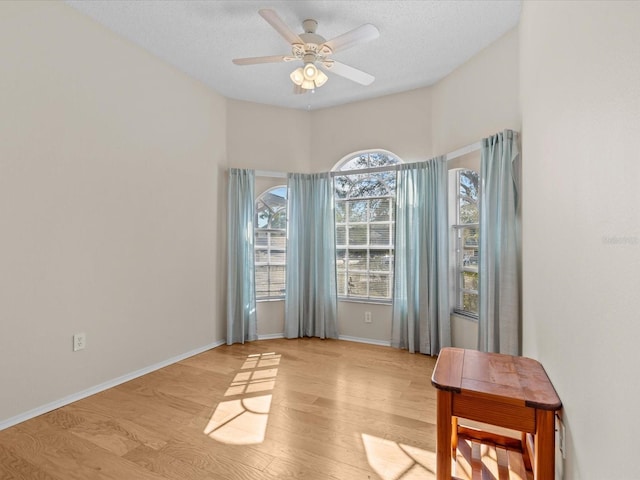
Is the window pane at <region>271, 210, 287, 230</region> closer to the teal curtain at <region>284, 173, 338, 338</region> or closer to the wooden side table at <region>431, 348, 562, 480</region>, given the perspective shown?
the teal curtain at <region>284, 173, 338, 338</region>

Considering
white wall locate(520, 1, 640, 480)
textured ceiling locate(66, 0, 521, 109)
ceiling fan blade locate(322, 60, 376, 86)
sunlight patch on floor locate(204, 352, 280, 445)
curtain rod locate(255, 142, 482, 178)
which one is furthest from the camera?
curtain rod locate(255, 142, 482, 178)

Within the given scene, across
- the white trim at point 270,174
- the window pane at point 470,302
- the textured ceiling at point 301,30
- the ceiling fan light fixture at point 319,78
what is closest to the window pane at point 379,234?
the window pane at point 470,302

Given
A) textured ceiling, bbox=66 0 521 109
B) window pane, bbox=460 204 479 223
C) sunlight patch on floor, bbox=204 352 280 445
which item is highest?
textured ceiling, bbox=66 0 521 109

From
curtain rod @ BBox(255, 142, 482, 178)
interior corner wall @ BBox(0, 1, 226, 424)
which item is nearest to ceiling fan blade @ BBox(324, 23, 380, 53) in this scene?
curtain rod @ BBox(255, 142, 482, 178)

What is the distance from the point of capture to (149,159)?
3219 millimetres

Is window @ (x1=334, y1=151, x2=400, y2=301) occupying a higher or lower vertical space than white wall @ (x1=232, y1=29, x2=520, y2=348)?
lower

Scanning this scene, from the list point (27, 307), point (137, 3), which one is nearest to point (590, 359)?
point (27, 307)

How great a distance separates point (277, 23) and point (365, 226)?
2509 millimetres

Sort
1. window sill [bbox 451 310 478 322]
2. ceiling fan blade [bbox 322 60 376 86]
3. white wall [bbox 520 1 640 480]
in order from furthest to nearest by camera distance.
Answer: window sill [bbox 451 310 478 322] < ceiling fan blade [bbox 322 60 376 86] < white wall [bbox 520 1 640 480]

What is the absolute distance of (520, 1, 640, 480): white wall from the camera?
2.48ft

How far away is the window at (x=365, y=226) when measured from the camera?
4148mm

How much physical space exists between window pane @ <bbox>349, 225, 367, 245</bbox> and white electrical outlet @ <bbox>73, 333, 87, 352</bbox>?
2.91m

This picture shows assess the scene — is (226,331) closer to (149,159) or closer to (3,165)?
(149,159)

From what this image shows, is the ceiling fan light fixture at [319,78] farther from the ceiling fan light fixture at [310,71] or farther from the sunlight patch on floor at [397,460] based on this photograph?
the sunlight patch on floor at [397,460]
